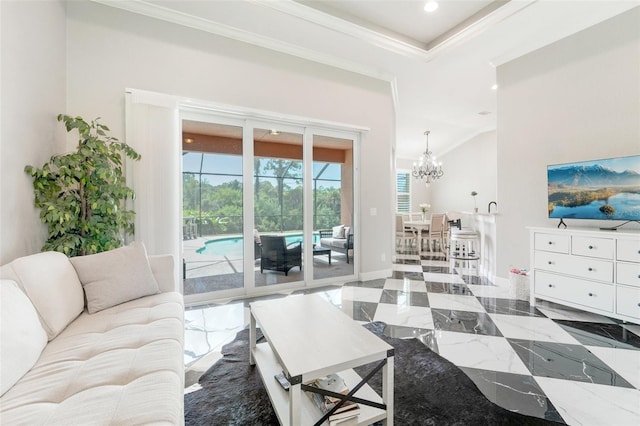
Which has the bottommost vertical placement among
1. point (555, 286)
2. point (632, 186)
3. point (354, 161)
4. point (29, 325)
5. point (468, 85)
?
point (555, 286)

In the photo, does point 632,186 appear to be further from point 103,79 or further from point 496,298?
point 103,79

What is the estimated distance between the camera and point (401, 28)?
3.44 metres

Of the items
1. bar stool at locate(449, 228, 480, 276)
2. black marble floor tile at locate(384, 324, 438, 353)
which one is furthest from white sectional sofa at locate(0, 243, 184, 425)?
bar stool at locate(449, 228, 480, 276)

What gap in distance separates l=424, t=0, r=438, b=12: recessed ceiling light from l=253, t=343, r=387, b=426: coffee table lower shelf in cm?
366

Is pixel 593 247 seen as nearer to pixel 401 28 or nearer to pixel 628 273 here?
pixel 628 273

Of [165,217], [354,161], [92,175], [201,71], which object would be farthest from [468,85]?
[92,175]

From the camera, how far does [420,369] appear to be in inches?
74.2

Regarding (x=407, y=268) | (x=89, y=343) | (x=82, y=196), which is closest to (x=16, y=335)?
(x=89, y=343)

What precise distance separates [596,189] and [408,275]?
2.53m

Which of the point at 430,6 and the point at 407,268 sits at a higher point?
the point at 430,6

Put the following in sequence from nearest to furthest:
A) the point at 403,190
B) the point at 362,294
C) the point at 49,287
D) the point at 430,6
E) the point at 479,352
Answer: the point at 49,287
the point at 479,352
the point at 430,6
the point at 362,294
the point at 403,190

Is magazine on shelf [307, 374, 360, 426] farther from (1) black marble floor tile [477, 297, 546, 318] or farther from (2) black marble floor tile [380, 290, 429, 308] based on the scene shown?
(1) black marble floor tile [477, 297, 546, 318]

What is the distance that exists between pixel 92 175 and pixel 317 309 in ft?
7.28

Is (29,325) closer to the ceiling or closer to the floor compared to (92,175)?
closer to the floor
